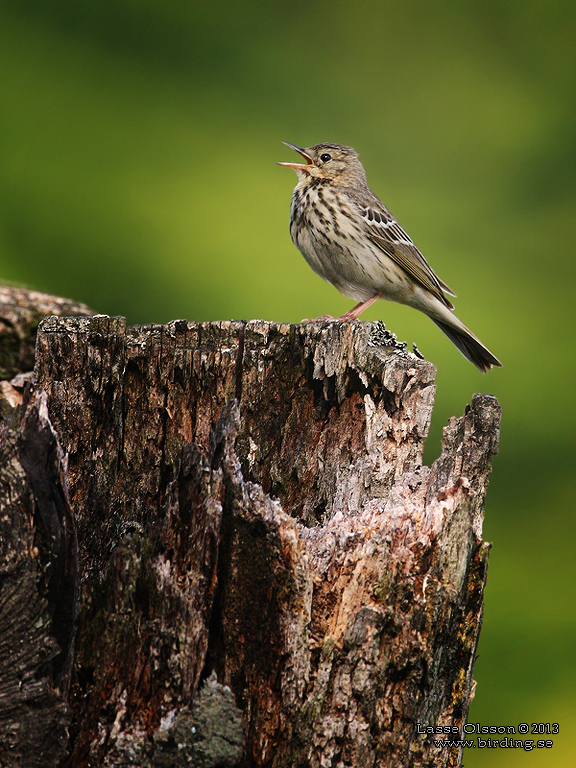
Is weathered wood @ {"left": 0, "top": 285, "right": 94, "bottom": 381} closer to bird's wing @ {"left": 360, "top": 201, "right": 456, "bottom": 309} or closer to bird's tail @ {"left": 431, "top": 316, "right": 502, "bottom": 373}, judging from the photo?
bird's wing @ {"left": 360, "top": 201, "right": 456, "bottom": 309}

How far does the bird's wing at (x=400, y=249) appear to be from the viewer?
4184 mm

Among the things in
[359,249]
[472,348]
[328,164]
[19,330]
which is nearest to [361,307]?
[359,249]

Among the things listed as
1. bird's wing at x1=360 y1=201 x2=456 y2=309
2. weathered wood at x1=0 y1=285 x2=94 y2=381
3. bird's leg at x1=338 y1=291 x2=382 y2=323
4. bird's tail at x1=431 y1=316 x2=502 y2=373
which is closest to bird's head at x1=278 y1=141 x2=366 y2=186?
bird's wing at x1=360 y1=201 x2=456 y2=309

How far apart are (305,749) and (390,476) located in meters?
0.67

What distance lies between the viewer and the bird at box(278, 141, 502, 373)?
409 cm

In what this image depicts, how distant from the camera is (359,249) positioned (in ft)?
13.4

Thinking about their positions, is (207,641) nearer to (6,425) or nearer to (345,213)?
(6,425)

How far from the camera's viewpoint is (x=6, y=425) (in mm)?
1451

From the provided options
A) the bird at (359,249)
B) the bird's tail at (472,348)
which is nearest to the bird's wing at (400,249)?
the bird at (359,249)

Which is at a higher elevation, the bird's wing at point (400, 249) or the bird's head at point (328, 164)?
the bird's head at point (328, 164)

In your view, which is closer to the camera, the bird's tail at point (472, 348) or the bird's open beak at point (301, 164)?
the bird's tail at point (472, 348)

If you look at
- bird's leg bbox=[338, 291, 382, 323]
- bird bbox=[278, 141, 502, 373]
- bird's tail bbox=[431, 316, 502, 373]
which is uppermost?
bird bbox=[278, 141, 502, 373]

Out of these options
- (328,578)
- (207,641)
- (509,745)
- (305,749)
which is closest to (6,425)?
(207,641)

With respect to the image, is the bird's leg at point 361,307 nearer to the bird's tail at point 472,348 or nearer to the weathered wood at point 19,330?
the bird's tail at point 472,348
